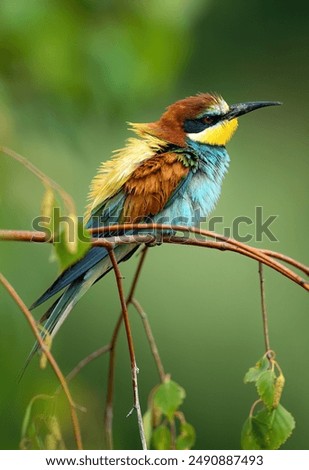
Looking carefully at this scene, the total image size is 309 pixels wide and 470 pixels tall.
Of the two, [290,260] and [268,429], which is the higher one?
[290,260]

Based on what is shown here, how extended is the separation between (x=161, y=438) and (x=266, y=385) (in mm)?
229

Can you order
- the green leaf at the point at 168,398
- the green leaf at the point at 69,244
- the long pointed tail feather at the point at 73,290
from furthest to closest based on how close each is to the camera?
the long pointed tail feather at the point at 73,290 → the green leaf at the point at 168,398 → the green leaf at the point at 69,244

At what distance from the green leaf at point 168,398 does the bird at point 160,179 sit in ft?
1.25

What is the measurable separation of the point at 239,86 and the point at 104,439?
184 centimetres

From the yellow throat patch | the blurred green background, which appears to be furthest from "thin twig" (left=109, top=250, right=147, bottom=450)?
the yellow throat patch

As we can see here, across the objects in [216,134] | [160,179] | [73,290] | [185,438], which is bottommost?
[185,438]

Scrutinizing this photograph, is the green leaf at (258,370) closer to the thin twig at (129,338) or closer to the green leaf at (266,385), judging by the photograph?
the green leaf at (266,385)

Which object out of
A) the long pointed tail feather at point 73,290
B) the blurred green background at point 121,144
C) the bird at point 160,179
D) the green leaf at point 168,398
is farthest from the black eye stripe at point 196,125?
the green leaf at point 168,398

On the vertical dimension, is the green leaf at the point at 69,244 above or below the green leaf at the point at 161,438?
above

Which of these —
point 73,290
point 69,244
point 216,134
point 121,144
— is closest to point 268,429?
point 69,244

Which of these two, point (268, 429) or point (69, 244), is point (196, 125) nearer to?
point (268, 429)

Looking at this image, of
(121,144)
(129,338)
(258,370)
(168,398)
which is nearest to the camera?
(129,338)

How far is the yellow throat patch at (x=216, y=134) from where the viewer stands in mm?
1772

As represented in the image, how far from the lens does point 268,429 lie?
3.55ft
